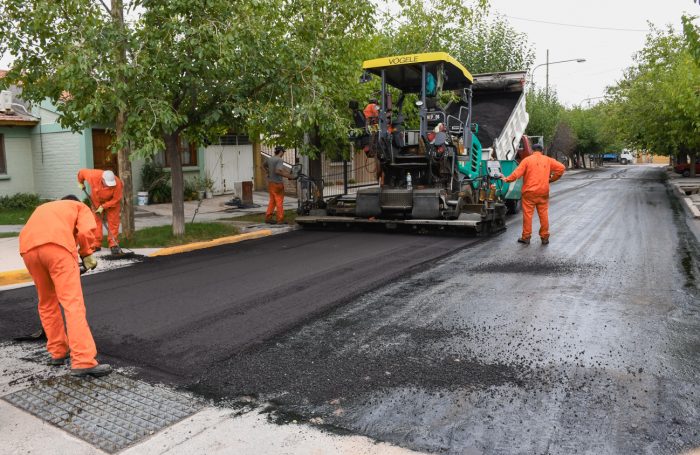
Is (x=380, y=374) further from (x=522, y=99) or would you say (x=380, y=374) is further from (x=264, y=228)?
(x=522, y=99)

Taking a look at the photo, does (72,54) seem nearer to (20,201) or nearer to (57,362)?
(57,362)

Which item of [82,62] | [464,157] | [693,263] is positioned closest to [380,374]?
[693,263]

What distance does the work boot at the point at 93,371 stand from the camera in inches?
170

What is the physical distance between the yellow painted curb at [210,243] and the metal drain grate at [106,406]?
18.3 ft

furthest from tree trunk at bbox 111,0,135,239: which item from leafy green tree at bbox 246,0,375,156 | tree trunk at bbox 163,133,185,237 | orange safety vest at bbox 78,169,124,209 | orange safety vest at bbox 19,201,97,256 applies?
orange safety vest at bbox 19,201,97,256

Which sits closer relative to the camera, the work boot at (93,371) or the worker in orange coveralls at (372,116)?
the work boot at (93,371)

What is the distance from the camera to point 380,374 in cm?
429

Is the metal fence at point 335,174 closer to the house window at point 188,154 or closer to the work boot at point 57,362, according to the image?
the house window at point 188,154

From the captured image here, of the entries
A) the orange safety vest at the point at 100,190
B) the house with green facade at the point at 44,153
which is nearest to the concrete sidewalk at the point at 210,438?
the orange safety vest at the point at 100,190

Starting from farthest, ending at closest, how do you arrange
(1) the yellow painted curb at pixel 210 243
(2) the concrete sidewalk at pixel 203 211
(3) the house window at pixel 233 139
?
(3) the house window at pixel 233 139
(2) the concrete sidewalk at pixel 203 211
(1) the yellow painted curb at pixel 210 243

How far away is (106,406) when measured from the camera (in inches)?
154

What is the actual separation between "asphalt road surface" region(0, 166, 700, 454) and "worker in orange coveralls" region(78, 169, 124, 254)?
96cm

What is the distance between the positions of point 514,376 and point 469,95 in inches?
339

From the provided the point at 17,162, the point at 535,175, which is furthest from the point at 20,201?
the point at 535,175
